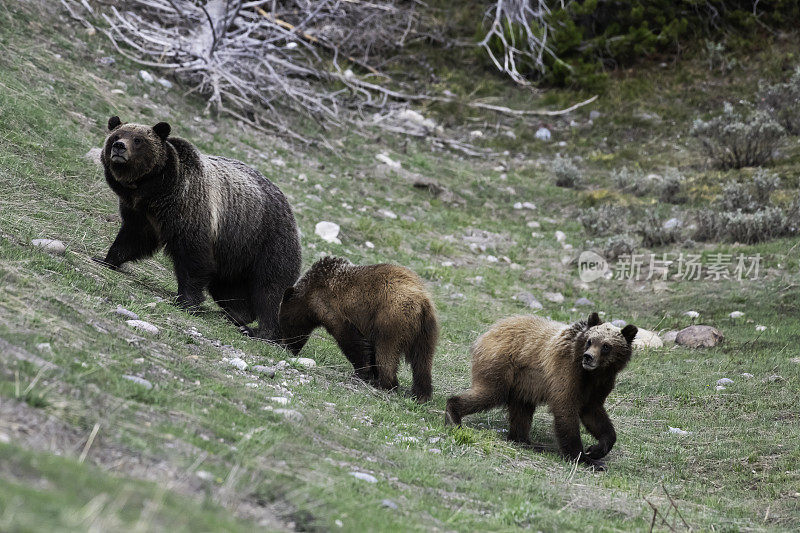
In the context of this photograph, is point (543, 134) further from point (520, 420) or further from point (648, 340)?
point (520, 420)

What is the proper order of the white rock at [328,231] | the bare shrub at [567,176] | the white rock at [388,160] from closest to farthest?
the white rock at [328,231], the white rock at [388,160], the bare shrub at [567,176]

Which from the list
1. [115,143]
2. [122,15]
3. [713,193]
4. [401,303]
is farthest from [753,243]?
[122,15]

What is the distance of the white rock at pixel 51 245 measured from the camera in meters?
7.02

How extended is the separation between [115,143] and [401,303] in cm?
297

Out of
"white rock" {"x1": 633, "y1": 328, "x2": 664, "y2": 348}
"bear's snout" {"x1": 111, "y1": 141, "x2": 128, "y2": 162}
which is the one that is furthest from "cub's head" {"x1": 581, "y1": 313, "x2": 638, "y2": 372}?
"bear's snout" {"x1": 111, "y1": 141, "x2": 128, "y2": 162}

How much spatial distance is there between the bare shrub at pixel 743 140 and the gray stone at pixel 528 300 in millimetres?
6687

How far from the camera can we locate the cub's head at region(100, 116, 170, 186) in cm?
750

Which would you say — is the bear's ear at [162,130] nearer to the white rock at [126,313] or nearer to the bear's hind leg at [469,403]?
the white rock at [126,313]

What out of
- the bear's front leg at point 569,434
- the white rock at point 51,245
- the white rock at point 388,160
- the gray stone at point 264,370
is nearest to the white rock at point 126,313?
the gray stone at point 264,370

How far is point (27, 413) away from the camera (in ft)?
12.2

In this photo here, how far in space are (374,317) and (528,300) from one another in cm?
511

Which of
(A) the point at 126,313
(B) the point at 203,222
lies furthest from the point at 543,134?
(A) the point at 126,313

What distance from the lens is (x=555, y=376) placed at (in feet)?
22.8

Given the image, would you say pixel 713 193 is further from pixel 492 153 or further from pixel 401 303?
pixel 401 303
